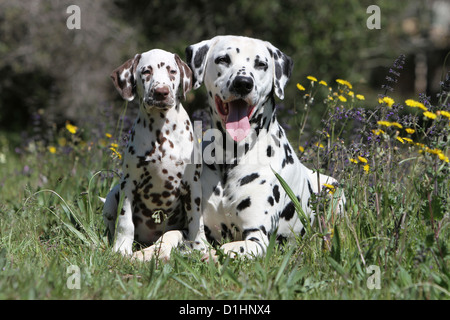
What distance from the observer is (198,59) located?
15.2ft

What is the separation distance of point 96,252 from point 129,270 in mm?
321

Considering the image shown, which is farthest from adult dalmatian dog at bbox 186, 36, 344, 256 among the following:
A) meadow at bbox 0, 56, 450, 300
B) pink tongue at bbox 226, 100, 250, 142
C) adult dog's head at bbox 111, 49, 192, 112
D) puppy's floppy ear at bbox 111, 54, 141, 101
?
puppy's floppy ear at bbox 111, 54, 141, 101

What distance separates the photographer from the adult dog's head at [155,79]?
14.1 ft

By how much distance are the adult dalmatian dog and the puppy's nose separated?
1.27 feet

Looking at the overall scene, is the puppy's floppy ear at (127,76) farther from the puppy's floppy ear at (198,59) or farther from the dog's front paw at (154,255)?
the dog's front paw at (154,255)

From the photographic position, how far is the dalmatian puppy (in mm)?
4383

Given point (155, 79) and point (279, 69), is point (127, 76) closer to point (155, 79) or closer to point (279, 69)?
point (155, 79)

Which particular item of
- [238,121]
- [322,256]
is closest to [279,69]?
[238,121]

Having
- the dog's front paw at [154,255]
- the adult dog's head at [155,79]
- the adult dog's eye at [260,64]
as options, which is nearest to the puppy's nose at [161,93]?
the adult dog's head at [155,79]

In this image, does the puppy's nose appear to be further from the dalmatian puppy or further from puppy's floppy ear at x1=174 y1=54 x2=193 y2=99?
puppy's floppy ear at x1=174 y1=54 x2=193 y2=99

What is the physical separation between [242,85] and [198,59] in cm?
60

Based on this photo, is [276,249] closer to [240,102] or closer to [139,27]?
[240,102]

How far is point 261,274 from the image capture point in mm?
3625

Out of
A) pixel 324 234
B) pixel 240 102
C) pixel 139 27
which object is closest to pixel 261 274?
pixel 324 234
